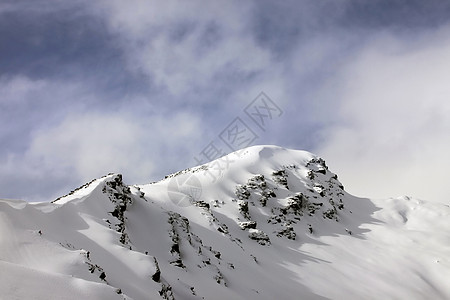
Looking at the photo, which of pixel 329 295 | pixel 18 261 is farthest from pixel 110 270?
pixel 329 295

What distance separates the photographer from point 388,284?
138ft

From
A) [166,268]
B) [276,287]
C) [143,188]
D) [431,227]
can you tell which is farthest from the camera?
[431,227]

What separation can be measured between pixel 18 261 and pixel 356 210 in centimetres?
8234

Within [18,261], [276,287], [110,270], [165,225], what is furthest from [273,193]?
[18,261]

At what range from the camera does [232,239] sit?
41.0 meters

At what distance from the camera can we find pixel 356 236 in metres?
61.0

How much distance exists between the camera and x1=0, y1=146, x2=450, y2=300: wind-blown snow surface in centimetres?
1185

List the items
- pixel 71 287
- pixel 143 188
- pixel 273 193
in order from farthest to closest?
1. pixel 273 193
2. pixel 143 188
3. pixel 71 287

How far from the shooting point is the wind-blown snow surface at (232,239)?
11852 millimetres

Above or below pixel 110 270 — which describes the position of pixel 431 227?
above

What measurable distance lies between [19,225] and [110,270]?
455 centimetres

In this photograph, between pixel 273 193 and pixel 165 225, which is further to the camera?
pixel 273 193

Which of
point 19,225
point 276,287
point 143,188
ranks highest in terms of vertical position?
point 143,188

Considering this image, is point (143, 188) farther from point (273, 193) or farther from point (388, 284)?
point (388, 284)
